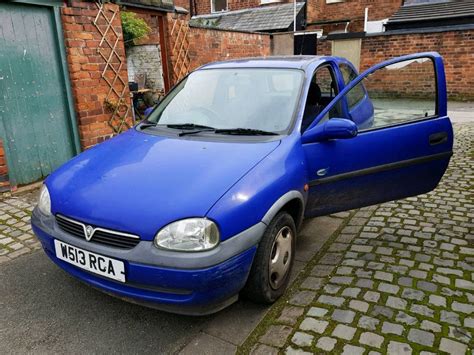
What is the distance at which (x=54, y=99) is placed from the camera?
18.1 feet

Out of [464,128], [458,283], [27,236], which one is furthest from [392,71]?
[464,128]

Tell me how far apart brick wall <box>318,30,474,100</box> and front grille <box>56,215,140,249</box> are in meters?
13.7

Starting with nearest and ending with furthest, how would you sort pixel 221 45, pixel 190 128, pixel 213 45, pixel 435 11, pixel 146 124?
pixel 190 128 < pixel 146 124 < pixel 213 45 < pixel 221 45 < pixel 435 11

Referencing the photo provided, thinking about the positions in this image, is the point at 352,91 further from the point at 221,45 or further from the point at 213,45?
the point at 221,45

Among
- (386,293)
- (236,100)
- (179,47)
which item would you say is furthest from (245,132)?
(179,47)

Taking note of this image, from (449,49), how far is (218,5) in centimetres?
1234

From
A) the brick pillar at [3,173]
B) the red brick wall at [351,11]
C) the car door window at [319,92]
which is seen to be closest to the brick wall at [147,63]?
the brick pillar at [3,173]

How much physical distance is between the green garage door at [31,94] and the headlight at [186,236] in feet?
12.7

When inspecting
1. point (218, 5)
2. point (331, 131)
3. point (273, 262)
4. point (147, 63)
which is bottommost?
point (273, 262)

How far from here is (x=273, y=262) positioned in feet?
8.75

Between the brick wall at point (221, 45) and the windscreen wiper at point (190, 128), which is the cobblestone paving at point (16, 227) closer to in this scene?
the windscreen wiper at point (190, 128)

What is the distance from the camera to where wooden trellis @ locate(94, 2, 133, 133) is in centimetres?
599

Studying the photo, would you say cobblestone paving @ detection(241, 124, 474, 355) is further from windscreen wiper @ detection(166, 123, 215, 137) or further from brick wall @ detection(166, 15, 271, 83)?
brick wall @ detection(166, 15, 271, 83)

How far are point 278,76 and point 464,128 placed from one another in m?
6.78
